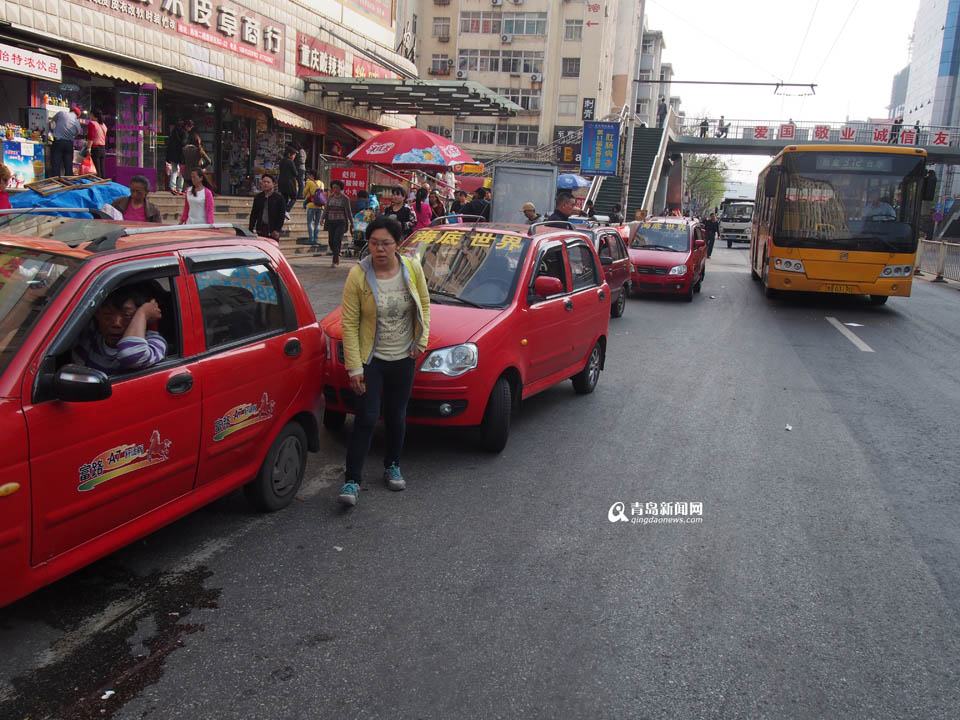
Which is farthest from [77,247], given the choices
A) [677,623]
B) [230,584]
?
[677,623]

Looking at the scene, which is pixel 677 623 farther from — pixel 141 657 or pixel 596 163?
pixel 596 163

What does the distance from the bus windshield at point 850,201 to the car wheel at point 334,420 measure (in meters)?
11.8

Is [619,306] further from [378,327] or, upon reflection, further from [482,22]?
[482,22]

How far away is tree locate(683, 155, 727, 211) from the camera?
4264 inches

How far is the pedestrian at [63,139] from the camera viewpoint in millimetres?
14219

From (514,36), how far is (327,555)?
217 ft

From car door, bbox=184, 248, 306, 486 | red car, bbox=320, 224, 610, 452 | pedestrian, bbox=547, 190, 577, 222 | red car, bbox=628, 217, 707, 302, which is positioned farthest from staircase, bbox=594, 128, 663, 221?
car door, bbox=184, 248, 306, 486

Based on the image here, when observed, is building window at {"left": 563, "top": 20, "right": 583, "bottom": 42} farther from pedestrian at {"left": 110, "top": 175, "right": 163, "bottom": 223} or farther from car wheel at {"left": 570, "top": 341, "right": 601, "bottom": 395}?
car wheel at {"left": 570, "top": 341, "right": 601, "bottom": 395}

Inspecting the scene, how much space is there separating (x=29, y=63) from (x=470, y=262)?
11357 mm

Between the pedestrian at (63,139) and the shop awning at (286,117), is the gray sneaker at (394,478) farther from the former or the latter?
the shop awning at (286,117)

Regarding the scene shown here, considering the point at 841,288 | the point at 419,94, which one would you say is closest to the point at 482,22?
the point at 419,94

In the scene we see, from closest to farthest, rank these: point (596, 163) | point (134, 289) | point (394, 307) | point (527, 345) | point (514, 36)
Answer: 1. point (134, 289)
2. point (394, 307)
3. point (527, 345)
4. point (596, 163)
5. point (514, 36)

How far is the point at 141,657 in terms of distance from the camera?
3303 millimetres

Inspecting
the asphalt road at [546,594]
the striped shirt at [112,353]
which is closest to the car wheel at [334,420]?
the asphalt road at [546,594]
